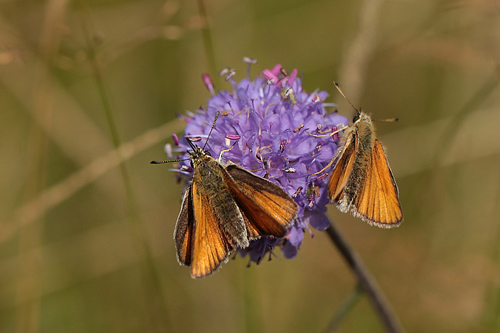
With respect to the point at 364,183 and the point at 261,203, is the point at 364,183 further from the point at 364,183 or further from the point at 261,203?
the point at 261,203

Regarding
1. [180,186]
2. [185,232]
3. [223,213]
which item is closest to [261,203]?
[223,213]

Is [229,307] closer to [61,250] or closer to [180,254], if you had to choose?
[61,250]

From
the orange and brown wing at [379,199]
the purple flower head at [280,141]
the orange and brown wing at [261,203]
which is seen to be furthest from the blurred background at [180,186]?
the orange and brown wing at [379,199]

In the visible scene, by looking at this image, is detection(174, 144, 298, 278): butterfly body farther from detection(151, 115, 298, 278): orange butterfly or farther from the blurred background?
the blurred background

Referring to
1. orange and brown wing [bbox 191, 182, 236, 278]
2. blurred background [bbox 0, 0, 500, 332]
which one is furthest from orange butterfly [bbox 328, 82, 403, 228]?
blurred background [bbox 0, 0, 500, 332]

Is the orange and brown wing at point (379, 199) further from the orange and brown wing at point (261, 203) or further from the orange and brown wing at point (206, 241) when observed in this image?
the orange and brown wing at point (206, 241)
